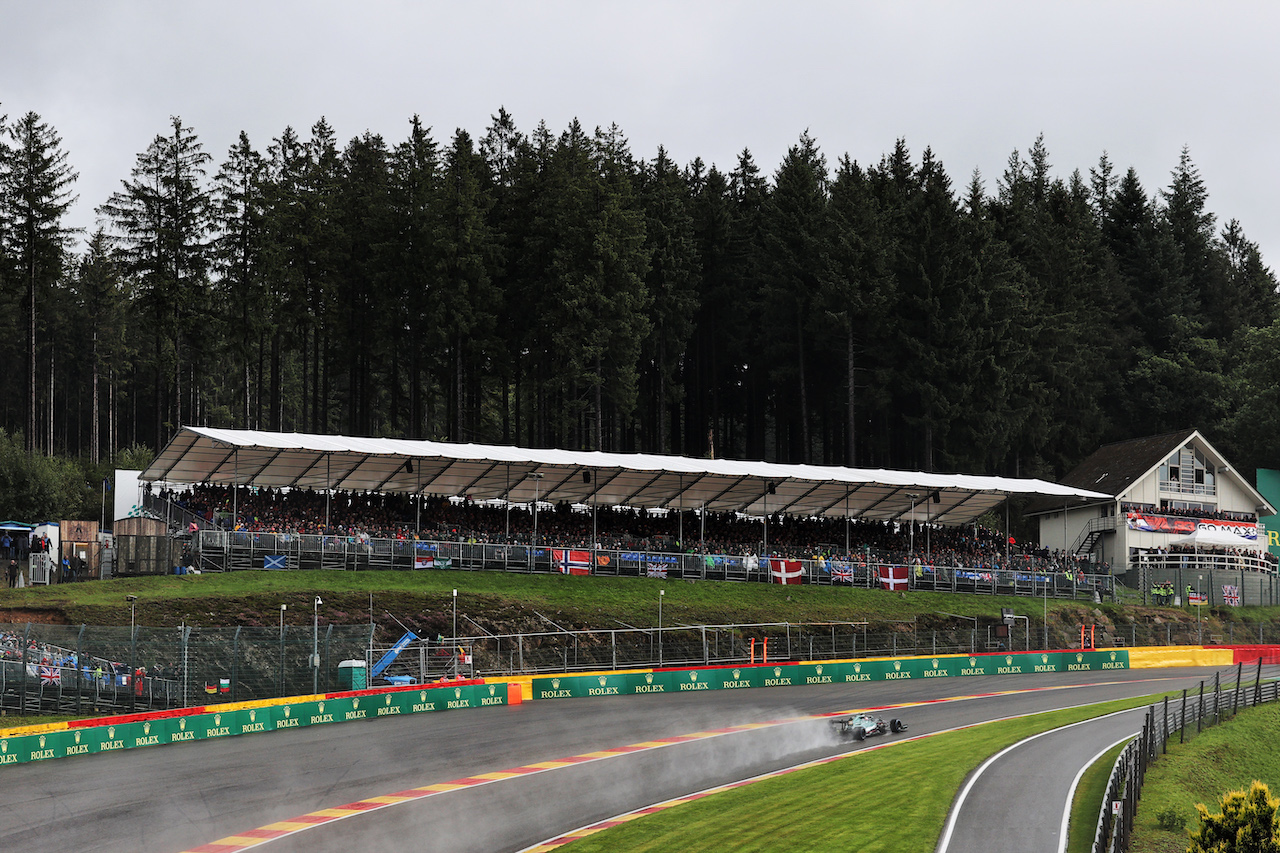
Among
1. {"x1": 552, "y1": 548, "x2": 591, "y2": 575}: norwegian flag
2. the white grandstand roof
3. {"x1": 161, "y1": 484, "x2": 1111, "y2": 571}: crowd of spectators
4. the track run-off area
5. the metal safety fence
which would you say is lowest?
the track run-off area

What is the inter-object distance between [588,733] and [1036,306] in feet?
212

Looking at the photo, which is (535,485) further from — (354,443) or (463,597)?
(463,597)

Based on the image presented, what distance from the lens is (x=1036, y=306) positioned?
291 ft

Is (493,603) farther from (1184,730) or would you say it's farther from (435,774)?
(1184,730)

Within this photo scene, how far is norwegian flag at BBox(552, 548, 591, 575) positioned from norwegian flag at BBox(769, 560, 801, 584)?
9.15 m

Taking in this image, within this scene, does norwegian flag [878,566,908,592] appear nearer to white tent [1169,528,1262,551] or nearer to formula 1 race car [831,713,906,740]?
formula 1 race car [831,713,906,740]

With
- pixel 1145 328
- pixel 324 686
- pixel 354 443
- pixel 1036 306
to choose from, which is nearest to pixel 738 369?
pixel 1036 306

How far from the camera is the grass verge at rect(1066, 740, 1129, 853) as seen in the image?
24.9 meters

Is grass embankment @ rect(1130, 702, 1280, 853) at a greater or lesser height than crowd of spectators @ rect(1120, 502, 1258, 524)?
lesser

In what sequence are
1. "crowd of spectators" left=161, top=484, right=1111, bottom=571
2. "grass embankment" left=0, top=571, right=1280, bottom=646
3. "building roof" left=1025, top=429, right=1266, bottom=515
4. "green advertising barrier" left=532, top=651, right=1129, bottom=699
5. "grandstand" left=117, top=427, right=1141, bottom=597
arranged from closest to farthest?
"grass embankment" left=0, top=571, right=1280, bottom=646 < "green advertising barrier" left=532, top=651, right=1129, bottom=699 < "grandstand" left=117, top=427, right=1141, bottom=597 < "crowd of spectators" left=161, top=484, right=1111, bottom=571 < "building roof" left=1025, top=429, right=1266, bottom=515

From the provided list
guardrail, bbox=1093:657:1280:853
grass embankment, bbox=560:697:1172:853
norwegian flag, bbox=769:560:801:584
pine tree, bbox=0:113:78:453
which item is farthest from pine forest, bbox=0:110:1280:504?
grass embankment, bbox=560:697:1172:853

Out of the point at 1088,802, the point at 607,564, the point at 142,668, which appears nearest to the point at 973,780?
the point at 1088,802

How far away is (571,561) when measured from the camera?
5316cm

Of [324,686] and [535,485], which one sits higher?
[535,485]
